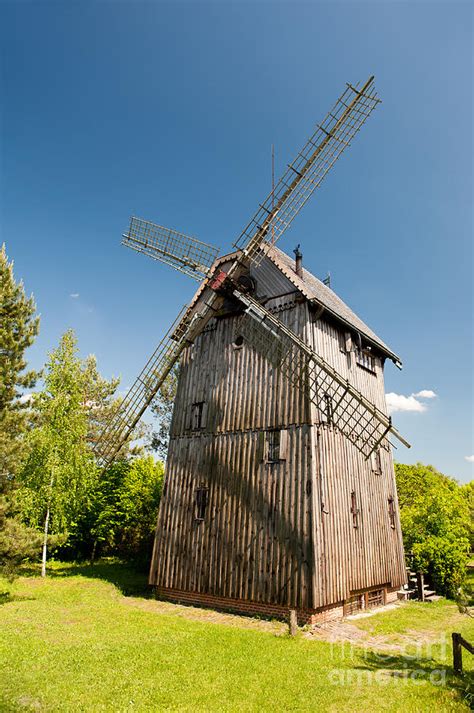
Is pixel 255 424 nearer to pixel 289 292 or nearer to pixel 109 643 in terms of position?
pixel 289 292

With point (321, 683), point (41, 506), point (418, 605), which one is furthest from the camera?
point (41, 506)

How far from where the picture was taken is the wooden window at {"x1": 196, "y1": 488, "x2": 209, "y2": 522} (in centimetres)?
1675

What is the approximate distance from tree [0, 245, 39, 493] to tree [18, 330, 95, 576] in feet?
20.4

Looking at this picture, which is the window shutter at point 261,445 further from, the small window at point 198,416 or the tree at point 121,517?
the tree at point 121,517

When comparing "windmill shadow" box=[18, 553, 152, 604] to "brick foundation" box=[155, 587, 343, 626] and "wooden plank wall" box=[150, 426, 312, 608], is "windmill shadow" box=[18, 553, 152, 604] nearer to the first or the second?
"brick foundation" box=[155, 587, 343, 626]

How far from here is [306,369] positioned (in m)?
15.6

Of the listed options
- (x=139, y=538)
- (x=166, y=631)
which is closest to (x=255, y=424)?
(x=166, y=631)

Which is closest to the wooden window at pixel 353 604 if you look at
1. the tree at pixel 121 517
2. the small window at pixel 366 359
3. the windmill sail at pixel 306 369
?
the windmill sail at pixel 306 369

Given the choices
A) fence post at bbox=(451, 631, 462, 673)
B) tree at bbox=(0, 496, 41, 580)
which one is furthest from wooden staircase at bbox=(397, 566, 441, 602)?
tree at bbox=(0, 496, 41, 580)

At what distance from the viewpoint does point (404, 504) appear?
38.2m

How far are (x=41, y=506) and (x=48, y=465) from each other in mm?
2170

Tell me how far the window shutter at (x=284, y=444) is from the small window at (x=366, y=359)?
5999 millimetres

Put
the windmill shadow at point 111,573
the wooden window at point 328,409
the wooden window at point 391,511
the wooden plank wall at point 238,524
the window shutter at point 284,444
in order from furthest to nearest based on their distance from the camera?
the wooden window at point 391,511 → the windmill shadow at point 111,573 → the wooden window at point 328,409 → the window shutter at point 284,444 → the wooden plank wall at point 238,524

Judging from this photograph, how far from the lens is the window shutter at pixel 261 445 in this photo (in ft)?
51.3
